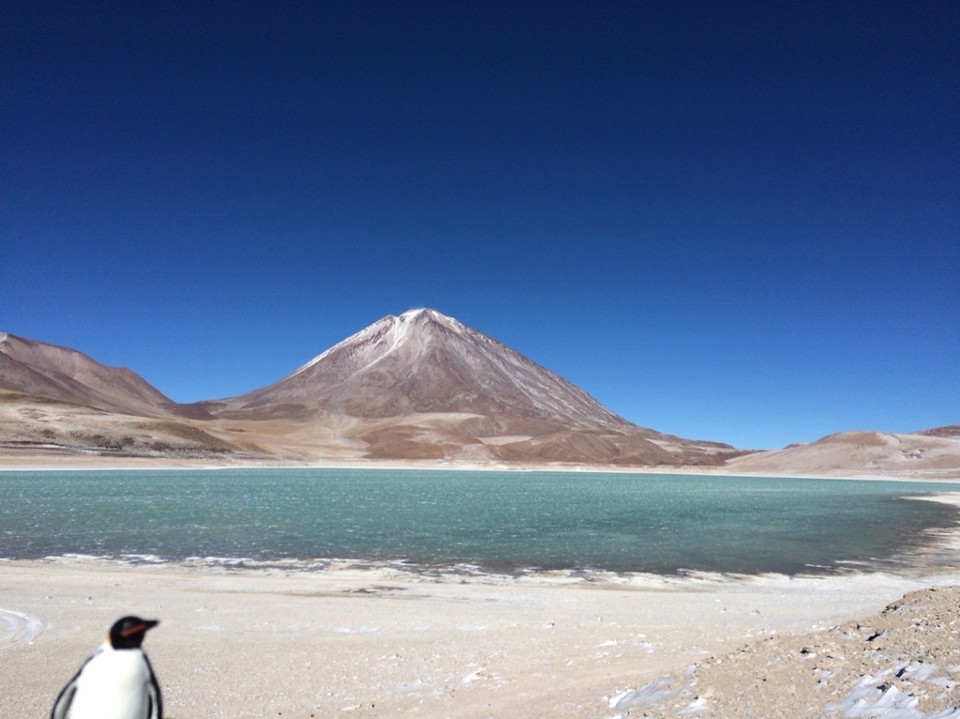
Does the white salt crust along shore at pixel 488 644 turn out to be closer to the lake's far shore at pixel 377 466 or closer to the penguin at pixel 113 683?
the penguin at pixel 113 683

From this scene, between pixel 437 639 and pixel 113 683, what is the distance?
623 cm

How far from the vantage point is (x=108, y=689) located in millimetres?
3904

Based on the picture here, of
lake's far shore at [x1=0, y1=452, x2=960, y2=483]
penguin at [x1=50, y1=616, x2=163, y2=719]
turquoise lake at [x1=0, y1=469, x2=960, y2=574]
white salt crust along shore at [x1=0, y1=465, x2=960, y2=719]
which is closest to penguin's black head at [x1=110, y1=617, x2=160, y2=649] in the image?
penguin at [x1=50, y1=616, x2=163, y2=719]

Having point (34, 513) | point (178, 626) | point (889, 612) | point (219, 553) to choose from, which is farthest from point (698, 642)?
point (34, 513)

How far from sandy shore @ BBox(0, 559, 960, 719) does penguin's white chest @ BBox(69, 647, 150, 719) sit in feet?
10.5

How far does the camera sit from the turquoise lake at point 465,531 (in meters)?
18.9

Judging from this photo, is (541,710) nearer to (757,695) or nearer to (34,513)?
(757,695)

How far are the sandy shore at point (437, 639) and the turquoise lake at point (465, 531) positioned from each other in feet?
9.74

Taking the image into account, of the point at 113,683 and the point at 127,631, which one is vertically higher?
the point at 127,631

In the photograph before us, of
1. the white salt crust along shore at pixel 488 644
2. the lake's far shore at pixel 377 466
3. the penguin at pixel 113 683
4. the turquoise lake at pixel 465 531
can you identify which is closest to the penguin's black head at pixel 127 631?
the penguin at pixel 113 683

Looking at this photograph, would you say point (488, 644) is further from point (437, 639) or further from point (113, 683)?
point (113, 683)

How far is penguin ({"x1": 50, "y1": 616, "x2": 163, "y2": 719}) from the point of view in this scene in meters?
3.88

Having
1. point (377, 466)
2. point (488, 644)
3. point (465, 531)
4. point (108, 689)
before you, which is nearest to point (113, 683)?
point (108, 689)

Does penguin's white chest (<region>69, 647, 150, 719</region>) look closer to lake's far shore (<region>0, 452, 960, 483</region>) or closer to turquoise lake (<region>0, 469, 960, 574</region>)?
turquoise lake (<region>0, 469, 960, 574</region>)
